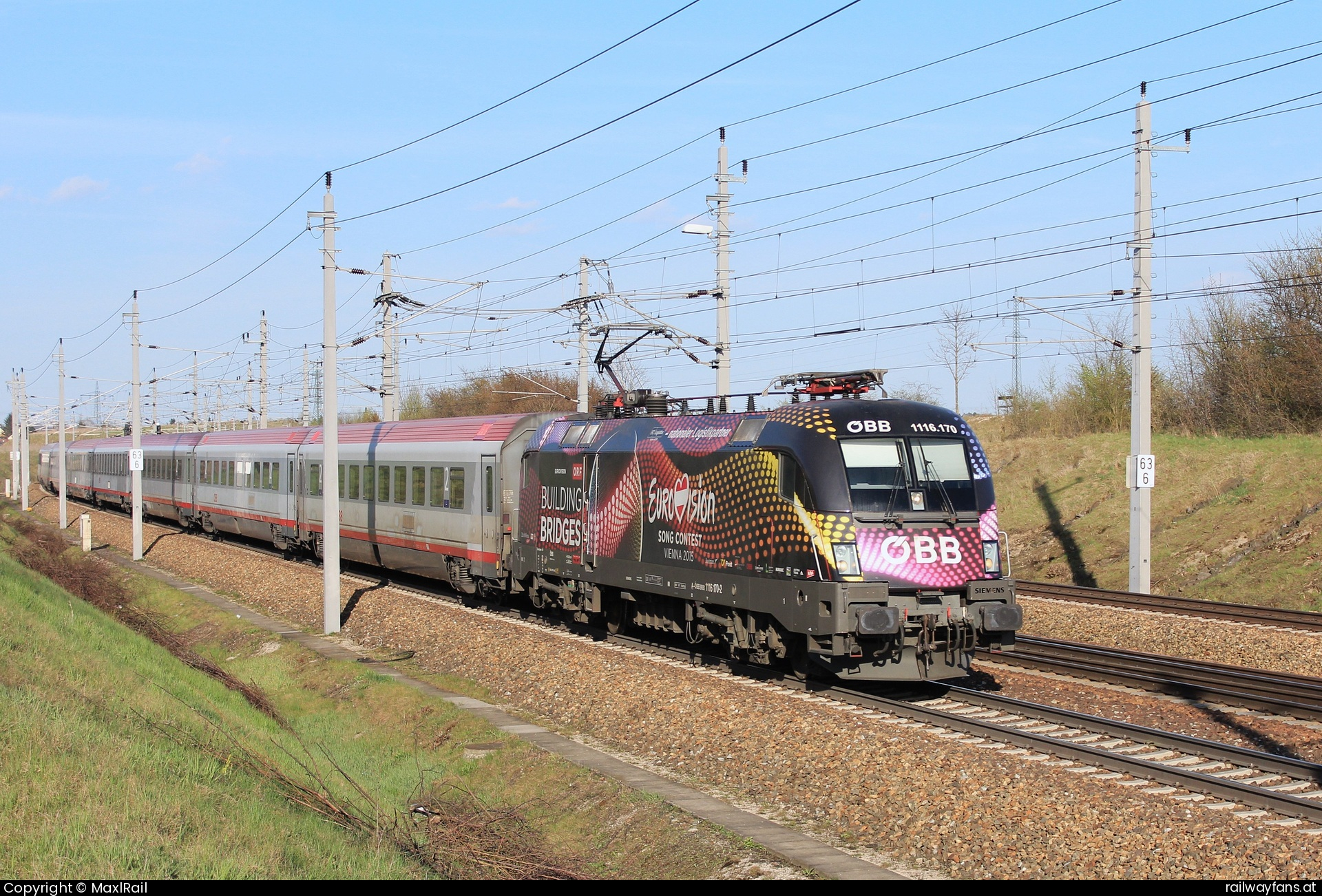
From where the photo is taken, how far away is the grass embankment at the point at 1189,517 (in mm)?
24391

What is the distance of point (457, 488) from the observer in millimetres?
22156

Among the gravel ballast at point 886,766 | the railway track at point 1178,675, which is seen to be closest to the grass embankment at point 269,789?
the gravel ballast at point 886,766

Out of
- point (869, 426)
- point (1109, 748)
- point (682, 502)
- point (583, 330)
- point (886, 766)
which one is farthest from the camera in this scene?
point (583, 330)

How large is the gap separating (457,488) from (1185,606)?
13829 millimetres

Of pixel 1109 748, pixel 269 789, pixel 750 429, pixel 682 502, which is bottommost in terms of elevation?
pixel 1109 748

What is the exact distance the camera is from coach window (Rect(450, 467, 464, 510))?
2192cm

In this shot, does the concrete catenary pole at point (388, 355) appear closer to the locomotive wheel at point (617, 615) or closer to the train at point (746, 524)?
the train at point (746, 524)

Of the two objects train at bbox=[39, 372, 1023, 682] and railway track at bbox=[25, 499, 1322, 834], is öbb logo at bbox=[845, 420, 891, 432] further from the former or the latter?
railway track at bbox=[25, 499, 1322, 834]

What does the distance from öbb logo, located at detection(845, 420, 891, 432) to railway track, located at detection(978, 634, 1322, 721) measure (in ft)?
15.1

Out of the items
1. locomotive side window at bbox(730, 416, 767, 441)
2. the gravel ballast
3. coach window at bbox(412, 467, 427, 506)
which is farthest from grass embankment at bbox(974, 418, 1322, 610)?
coach window at bbox(412, 467, 427, 506)

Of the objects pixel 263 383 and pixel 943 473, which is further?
pixel 263 383

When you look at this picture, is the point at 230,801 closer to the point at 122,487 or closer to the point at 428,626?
the point at 428,626

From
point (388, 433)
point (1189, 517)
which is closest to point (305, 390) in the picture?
point (388, 433)

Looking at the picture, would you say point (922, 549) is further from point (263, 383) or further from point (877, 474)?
point (263, 383)
